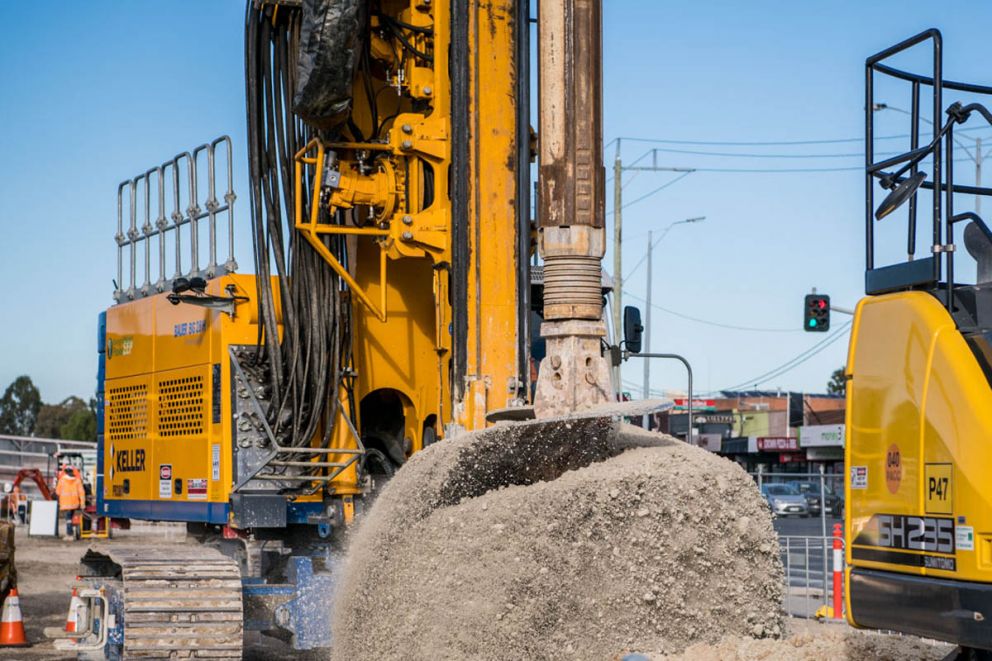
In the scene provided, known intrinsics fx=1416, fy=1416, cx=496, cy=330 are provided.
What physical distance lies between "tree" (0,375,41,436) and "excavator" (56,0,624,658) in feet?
274

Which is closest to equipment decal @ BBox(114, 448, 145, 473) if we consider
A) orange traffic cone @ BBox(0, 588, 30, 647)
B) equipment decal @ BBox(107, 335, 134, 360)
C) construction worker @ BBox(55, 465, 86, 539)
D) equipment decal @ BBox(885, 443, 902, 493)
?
Answer: equipment decal @ BBox(107, 335, 134, 360)

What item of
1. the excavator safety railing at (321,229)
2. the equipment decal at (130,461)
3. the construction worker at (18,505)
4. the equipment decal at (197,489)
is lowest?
the construction worker at (18,505)

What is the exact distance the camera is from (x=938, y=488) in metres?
4.55

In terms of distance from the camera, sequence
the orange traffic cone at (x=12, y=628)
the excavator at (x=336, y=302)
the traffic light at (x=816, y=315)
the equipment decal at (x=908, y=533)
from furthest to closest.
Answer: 1. the traffic light at (x=816, y=315)
2. the orange traffic cone at (x=12, y=628)
3. the excavator at (x=336, y=302)
4. the equipment decal at (x=908, y=533)

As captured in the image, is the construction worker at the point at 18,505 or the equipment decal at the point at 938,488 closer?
the equipment decal at the point at 938,488

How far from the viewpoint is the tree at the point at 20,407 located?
293ft

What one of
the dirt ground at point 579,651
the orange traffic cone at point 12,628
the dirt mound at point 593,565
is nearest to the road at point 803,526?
the dirt ground at point 579,651

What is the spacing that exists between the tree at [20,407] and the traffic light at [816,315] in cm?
7592

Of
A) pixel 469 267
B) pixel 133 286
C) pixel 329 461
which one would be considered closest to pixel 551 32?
pixel 469 267

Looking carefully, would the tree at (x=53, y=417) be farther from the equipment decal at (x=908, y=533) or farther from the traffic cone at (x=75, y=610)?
the equipment decal at (x=908, y=533)

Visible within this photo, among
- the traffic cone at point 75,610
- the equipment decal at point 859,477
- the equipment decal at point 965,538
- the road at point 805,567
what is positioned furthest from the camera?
the road at point 805,567

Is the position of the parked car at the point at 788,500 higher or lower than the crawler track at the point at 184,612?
lower

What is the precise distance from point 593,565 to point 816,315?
15.4 meters

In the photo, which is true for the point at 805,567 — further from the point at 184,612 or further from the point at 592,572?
the point at 592,572
